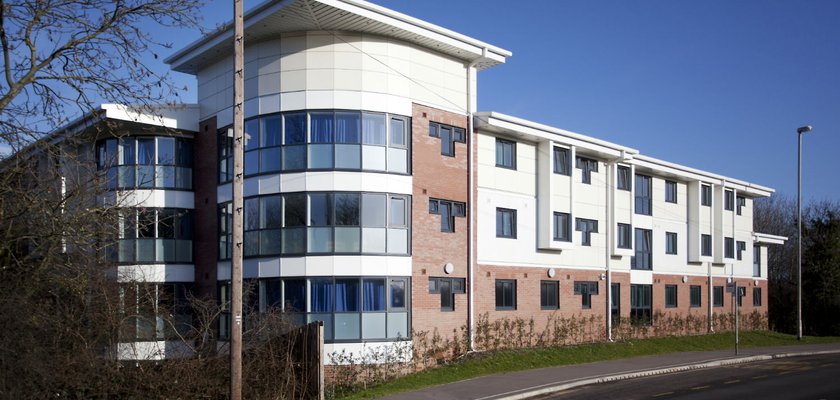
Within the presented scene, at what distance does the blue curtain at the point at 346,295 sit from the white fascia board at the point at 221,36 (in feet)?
25.8

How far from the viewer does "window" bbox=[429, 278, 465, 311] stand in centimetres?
2505

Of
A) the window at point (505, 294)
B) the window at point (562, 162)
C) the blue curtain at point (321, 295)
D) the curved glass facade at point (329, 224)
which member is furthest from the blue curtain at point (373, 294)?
the window at point (562, 162)

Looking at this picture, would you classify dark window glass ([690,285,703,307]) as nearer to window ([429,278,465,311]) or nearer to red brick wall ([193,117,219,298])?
window ([429,278,465,311])

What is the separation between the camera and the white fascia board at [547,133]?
26.8 m

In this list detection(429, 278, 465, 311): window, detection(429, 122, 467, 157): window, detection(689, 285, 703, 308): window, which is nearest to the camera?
detection(429, 278, 465, 311): window

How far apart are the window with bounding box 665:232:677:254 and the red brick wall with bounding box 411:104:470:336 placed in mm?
16226

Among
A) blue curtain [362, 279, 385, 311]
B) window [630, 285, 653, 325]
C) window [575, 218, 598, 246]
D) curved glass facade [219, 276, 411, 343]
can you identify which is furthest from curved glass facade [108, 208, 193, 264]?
window [630, 285, 653, 325]

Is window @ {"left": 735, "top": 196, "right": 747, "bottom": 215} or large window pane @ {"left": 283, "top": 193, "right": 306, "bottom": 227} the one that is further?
window @ {"left": 735, "top": 196, "right": 747, "bottom": 215}

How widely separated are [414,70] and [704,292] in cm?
2361

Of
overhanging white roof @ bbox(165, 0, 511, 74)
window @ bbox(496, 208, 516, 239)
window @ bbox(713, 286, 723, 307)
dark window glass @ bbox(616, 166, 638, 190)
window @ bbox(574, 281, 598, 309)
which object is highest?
overhanging white roof @ bbox(165, 0, 511, 74)

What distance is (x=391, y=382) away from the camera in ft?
73.3

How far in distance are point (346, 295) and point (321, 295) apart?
726mm

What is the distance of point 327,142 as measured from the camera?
23.4 metres

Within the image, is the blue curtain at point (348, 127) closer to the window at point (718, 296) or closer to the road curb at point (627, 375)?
the road curb at point (627, 375)
